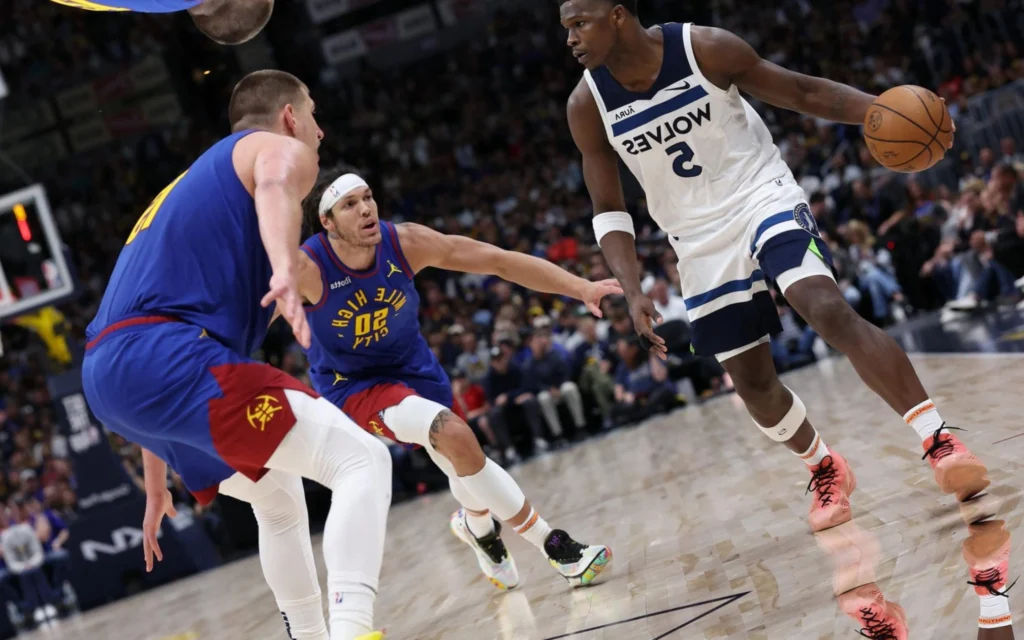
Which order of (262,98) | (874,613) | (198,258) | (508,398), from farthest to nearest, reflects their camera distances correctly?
(508,398), (262,98), (198,258), (874,613)

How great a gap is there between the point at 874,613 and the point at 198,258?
86.2 inches

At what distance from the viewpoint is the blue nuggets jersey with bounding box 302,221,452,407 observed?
5125mm

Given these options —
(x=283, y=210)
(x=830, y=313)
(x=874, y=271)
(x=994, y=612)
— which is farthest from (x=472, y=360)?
(x=994, y=612)

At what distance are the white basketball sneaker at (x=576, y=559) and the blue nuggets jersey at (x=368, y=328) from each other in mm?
967

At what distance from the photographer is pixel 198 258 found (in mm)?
3246

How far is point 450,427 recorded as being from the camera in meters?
4.95

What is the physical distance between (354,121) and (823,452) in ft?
62.0

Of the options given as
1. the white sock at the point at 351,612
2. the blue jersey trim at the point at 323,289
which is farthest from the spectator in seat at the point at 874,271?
the white sock at the point at 351,612

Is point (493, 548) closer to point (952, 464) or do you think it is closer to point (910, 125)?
point (952, 464)

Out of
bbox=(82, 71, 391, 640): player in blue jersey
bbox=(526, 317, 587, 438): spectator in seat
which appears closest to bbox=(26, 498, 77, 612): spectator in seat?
bbox=(526, 317, 587, 438): spectator in seat

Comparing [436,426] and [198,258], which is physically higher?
[198,258]

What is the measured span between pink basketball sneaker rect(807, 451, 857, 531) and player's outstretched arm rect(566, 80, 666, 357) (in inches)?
44.7

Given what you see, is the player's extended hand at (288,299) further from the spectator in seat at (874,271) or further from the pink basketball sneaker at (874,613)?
the spectator in seat at (874,271)

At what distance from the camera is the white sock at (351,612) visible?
3.01m
